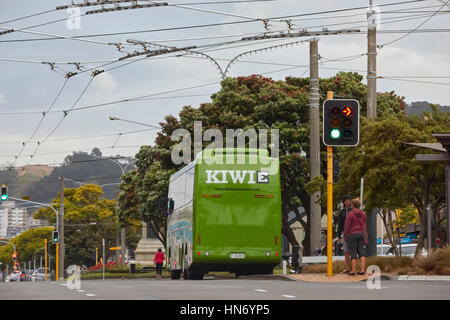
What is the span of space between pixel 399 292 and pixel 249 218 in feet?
42.2

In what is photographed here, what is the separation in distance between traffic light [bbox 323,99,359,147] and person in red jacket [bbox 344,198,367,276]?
5.84 ft

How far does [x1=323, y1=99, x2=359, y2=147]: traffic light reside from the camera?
22.8 metres

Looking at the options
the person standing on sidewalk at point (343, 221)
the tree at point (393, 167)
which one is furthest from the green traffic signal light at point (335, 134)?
the tree at point (393, 167)

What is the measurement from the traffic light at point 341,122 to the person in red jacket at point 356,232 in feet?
5.84

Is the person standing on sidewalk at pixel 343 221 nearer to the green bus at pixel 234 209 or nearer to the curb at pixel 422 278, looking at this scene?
the curb at pixel 422 278

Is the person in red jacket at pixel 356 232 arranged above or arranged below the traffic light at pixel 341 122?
below

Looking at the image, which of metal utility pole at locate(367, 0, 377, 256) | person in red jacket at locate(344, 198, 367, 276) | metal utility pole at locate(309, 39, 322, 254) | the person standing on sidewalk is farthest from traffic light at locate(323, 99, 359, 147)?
metal utility pole at locate(309, 39, 322, 254)

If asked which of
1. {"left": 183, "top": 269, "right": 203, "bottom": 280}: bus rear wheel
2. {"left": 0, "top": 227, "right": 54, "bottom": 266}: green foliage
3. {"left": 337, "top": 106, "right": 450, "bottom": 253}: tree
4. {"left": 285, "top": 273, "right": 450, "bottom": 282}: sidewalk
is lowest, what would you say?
{"left": 0, "top": 227, "right": 54, "bottom": 266}: green foliage

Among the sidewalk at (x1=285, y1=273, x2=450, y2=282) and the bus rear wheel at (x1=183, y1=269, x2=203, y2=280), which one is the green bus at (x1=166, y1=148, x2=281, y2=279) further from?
the sidewalk at (x1=285, y1=273, x2=450, y2=282)

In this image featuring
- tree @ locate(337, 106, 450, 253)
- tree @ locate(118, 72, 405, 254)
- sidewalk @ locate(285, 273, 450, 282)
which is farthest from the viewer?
tree @ locate(118, 72, 405, 254)

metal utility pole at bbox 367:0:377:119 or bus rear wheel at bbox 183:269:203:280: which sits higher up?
metal utility pole at bbox 367:0:377:119

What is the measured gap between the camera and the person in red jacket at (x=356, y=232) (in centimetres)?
2377

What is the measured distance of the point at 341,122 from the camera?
75.3 feet

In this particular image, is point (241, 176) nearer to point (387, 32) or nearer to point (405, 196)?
point (405, 196)
